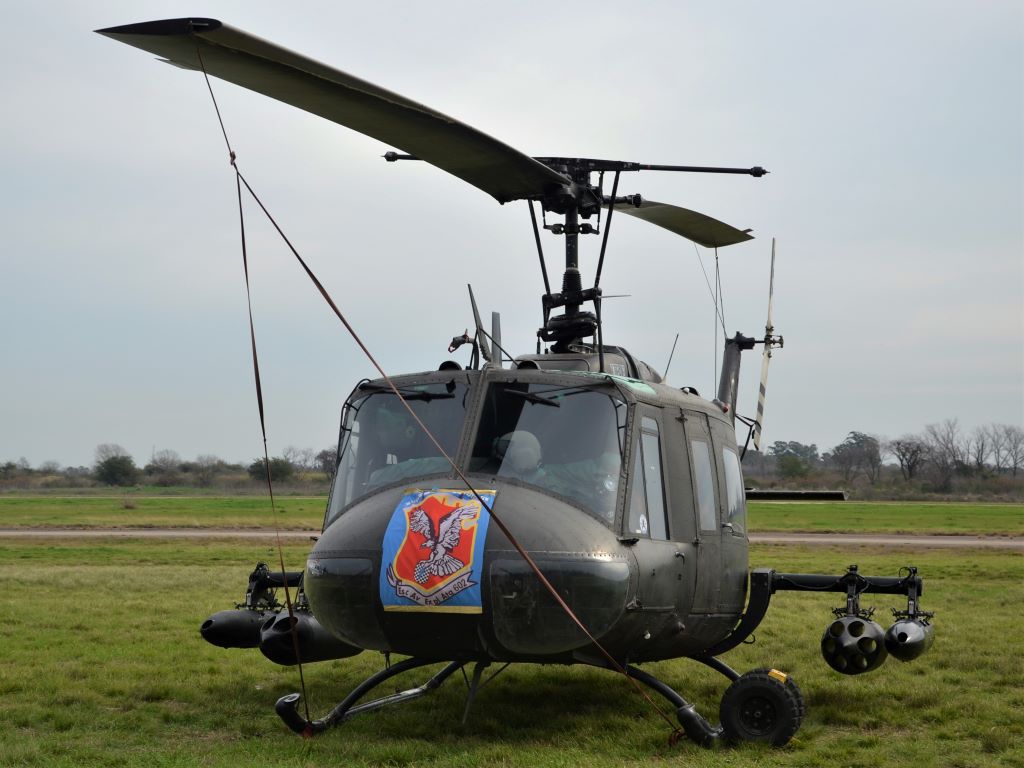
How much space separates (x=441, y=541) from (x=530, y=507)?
24.7 inches

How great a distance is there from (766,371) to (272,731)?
263 inches

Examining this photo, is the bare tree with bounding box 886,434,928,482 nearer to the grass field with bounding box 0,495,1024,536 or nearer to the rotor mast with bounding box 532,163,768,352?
the grass field with bounding box 0,495,1024,536

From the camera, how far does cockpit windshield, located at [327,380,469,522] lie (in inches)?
317

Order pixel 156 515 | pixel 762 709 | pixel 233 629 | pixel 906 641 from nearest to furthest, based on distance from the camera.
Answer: pixel 762 709 < pixel 906 641 < pixel 233 629 < pixel 156 515

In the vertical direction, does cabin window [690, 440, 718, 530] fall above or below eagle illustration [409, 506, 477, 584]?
above

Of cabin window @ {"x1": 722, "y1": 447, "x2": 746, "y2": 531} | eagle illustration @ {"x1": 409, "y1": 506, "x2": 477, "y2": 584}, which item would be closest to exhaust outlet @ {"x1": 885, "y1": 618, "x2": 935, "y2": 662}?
cabin window @ {"x1": 722, "y1": 447, "x2": 746, "y2": 531}

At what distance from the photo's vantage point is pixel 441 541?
7051mm

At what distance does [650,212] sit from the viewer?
11.8 m

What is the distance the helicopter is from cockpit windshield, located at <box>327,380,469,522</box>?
2 centimetres

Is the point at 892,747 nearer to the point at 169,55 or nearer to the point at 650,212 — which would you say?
the point at 650,212

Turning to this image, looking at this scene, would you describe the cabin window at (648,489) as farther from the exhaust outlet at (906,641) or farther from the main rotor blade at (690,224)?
the main rotor blade at (690,224)

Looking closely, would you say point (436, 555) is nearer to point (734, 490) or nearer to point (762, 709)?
point (762, 709)

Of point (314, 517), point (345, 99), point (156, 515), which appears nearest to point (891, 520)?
point (314, 517)

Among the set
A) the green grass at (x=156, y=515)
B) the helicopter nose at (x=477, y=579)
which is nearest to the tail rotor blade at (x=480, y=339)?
the helicopter nose at (x=477, y=579)
